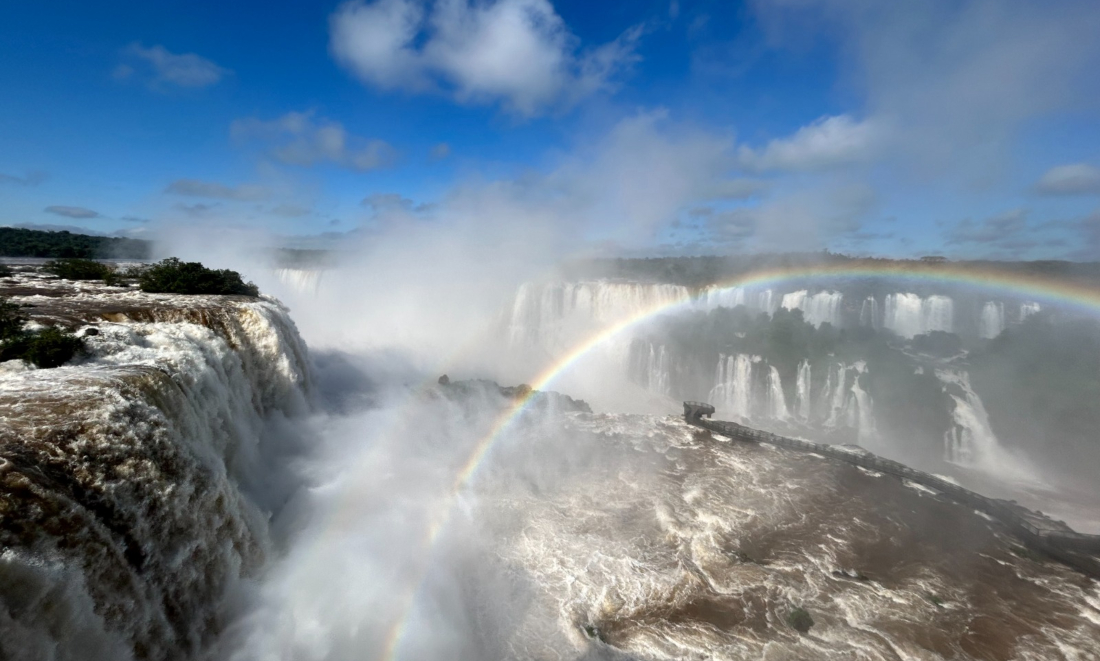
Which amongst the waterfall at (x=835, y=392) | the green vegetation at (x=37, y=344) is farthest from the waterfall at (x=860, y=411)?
the green vegetation at (x=37, y=344)

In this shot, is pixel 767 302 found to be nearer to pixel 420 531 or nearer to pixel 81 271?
pixel 420 531

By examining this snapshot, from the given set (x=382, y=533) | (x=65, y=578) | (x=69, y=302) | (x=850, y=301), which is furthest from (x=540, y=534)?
(x=850, y=301)

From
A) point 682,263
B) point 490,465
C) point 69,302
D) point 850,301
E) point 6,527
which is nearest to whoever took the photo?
point 6,527

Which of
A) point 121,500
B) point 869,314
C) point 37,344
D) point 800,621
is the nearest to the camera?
point 121,500

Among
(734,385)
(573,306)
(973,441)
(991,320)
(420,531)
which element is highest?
(991,320)

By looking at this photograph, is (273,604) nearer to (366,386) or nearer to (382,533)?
(382,533)

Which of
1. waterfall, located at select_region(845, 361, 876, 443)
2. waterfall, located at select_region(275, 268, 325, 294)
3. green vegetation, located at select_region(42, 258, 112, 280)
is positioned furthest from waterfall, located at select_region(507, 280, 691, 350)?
green vegetation, located at select_region(42, 258, 112, 280)

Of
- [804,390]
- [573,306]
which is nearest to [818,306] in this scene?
[804,390]
